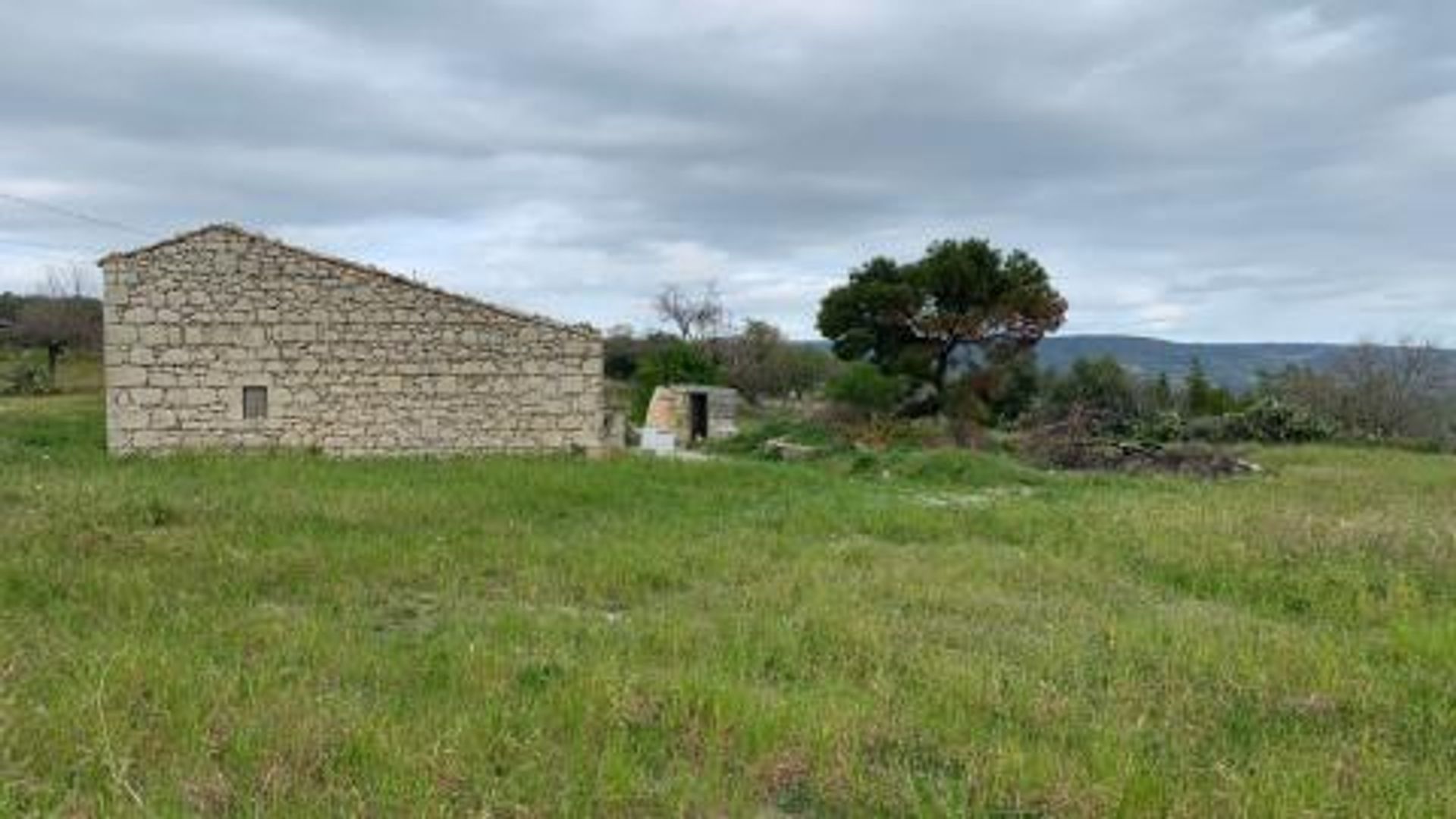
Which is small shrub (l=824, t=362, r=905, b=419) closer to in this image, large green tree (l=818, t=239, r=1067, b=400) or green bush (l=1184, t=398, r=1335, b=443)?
large green tree (l=818, t=239, r=1067, b=400)

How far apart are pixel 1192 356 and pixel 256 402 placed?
127 feet

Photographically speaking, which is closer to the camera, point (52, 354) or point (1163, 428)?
point (1163, 428)

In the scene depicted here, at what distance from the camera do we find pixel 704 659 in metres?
6.17

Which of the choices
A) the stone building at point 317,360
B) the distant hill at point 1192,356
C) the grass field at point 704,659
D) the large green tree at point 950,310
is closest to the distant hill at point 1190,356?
the distant hill at point 1192,356

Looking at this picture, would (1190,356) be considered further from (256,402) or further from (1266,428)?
(256,402)

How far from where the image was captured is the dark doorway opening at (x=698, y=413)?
30375mm

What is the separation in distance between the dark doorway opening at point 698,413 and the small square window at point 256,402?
1335 cm

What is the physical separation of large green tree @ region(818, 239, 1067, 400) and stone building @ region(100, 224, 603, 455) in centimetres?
1693

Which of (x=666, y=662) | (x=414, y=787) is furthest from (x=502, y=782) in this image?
(x=666, y=662)

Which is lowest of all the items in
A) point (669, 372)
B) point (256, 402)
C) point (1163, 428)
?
point (1163, 428)

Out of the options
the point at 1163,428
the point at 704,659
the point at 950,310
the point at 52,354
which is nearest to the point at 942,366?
the point at 950,310

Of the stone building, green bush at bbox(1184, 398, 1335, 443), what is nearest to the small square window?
the stone building

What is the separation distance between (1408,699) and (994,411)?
1185 inches

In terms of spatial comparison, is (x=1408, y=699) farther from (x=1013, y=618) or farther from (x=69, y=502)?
(x=69, y=502)
